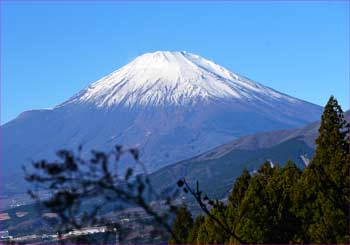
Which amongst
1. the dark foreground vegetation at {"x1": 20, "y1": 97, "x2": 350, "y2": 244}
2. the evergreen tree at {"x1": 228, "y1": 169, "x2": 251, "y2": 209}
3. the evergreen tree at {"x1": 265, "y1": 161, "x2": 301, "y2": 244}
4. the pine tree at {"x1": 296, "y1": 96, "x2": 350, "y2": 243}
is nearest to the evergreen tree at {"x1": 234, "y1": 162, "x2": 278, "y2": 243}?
the dark foreground vegetation at {"x1": 20, "y1": 97, "x2": 350, "y2": 244}

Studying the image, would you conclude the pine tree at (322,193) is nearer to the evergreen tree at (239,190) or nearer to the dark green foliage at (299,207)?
the dark green foliage at (299,207)

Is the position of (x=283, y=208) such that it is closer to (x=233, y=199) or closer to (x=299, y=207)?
(x=299, y=207)

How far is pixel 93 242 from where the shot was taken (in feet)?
15.3

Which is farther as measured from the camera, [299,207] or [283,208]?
[283,208]

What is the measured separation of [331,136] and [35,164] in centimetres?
2373

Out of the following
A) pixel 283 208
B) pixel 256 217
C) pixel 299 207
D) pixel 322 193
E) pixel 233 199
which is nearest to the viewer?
pixel 322 193

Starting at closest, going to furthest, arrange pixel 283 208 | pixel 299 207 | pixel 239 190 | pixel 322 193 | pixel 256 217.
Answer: pixel 322 193 < pixel 256 217 < pixel 299 207 < pixel 283 208 < pixel 239 190

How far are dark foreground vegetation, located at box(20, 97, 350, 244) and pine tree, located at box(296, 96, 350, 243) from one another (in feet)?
0.07

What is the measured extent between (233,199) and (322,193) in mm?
12862

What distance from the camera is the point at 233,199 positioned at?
32.1 metres

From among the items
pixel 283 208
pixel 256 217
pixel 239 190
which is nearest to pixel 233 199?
pixel 239 190

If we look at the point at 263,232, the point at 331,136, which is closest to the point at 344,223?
the point at 263,232

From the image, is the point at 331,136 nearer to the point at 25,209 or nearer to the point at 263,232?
the point at 263,232

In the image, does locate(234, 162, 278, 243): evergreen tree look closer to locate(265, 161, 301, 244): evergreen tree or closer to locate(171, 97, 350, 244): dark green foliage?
locate(171, 97, 350, 244): dark green foliage
